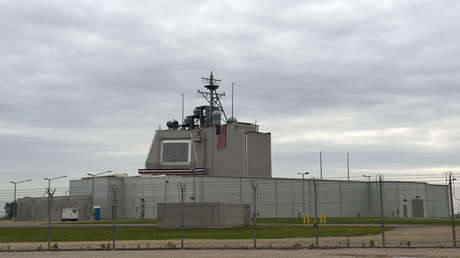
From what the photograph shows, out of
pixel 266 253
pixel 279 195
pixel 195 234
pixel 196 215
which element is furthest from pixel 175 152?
pixel 266 253

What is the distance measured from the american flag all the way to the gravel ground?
92.0m

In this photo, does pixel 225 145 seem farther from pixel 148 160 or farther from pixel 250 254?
pixel 250 254

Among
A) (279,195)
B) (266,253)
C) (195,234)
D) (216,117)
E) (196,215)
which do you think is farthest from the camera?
(216,117)

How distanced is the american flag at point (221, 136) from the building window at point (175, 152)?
6.99 meters

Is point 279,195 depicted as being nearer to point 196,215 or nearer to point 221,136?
point 221,136

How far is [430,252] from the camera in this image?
25.8 m

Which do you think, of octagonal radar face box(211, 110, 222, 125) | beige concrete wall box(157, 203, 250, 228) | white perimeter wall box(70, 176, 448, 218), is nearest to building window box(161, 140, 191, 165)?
octagonal radar face box(211, 110, 222, 125)

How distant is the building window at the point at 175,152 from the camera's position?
123m

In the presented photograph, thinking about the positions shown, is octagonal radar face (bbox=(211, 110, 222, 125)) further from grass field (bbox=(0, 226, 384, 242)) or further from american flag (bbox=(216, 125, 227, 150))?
grass field (bbox=(0, 226, 384, 242))

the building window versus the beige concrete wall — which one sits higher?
the building window

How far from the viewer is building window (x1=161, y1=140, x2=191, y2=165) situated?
4860 inches

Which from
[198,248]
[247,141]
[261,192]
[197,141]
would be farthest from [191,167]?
[198,248]

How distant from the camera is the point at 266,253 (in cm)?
2627

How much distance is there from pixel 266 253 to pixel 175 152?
99.4 meters
